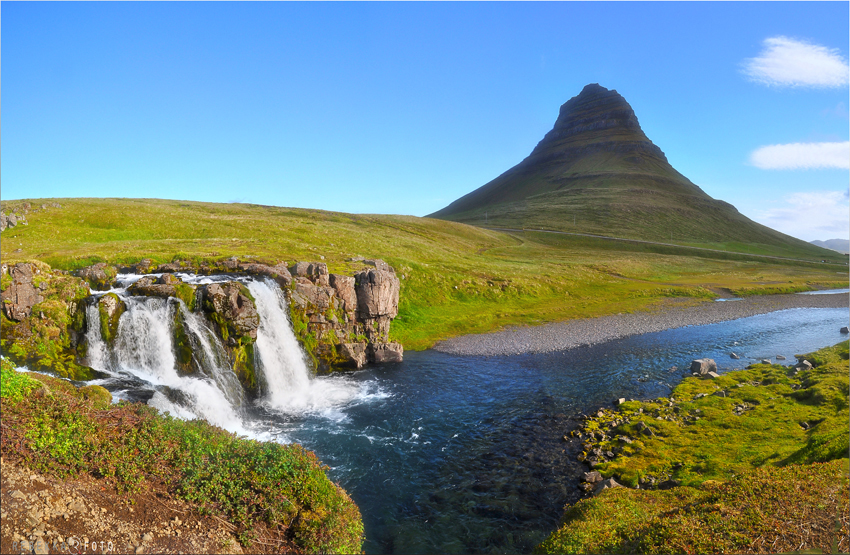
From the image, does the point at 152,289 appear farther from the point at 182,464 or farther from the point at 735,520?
the point at 735,520

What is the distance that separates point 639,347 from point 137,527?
54.5 m

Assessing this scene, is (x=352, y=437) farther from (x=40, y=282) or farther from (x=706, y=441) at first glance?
(x=40, y=282)

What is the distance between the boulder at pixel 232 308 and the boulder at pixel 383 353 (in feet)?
48.0

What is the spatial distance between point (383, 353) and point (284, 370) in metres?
12.5

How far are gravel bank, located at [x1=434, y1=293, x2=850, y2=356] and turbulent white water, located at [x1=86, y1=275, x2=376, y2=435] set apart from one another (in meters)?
20.4

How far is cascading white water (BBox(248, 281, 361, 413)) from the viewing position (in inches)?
1455

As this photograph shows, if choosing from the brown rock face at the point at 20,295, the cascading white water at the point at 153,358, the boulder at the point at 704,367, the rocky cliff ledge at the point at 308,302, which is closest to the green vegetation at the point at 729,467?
the boulder at the point at 704,367

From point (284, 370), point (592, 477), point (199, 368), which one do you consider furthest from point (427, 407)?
point (199, 368)

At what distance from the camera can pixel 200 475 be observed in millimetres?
14500

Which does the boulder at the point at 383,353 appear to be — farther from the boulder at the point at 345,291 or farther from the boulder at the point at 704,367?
the boulder at the point at 704,367

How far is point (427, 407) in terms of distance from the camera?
35.3 m

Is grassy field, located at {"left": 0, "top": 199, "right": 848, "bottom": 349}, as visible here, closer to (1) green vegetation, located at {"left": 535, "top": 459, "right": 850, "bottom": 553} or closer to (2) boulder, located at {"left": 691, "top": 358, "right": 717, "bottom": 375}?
(2) boulder, located at {"left": 691, "top": 358, "right": 717, "bottom": 375}

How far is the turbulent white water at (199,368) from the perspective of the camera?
31.2 meters

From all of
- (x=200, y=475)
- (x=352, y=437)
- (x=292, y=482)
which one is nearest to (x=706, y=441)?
(x=352, y=437)
